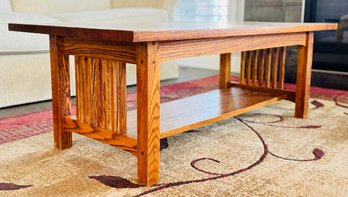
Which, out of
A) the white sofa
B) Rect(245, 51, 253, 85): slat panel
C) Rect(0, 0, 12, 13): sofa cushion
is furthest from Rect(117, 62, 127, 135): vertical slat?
Rect(0, 0, 12, 13): sofa cushion

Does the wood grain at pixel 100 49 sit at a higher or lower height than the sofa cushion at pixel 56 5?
lower

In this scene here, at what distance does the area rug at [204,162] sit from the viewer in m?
0.96

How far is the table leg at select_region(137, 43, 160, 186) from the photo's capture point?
935 mm

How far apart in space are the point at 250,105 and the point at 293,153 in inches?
12.7

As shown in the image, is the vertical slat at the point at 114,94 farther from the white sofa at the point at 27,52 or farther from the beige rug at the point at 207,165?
the white sofa at the point at 27,52

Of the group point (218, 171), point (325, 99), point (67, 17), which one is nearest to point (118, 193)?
point (218, 171)

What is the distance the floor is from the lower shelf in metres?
0.59

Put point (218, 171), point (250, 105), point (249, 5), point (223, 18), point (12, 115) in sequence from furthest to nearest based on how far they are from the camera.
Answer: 1. point (223, 18)
2. point (249, 5)
3. point (12, 115)
4. point (250, 105)
5. point (218, 171)

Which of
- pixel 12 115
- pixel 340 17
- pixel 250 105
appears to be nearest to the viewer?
pixel 250 105

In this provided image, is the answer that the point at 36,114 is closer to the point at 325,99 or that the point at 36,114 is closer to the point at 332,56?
the point at 325,99

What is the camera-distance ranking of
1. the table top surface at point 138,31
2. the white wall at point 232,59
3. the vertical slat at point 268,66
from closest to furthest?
the table top surface at point 138,31 < the vertical slat at point 268,66 < the white wall at point 232,59

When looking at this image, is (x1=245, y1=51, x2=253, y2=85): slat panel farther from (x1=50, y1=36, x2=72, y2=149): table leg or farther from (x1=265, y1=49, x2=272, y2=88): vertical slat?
(x1=50, y1=36, x2=72, y2=149): table leg

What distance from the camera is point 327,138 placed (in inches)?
53.5

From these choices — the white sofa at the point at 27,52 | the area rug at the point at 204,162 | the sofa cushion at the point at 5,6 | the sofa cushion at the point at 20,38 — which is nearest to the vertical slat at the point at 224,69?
the area rug at the point at 204,162
